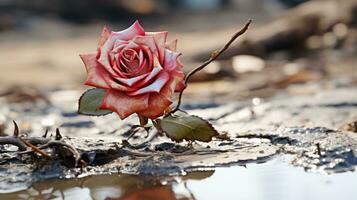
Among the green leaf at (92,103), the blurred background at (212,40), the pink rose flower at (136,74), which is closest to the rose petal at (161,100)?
the pink rose flower at (136,74)

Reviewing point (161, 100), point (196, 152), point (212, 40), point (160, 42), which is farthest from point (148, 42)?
point (212, 40)

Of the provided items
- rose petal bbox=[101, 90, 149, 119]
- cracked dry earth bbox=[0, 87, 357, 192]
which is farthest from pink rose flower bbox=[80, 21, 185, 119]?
cracked dry earth bbox=[0, 87, 357, 192]

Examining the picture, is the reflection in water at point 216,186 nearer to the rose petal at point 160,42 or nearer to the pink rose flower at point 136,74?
the pink rose flower at point 136,74

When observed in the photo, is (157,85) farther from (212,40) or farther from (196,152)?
(212,40)

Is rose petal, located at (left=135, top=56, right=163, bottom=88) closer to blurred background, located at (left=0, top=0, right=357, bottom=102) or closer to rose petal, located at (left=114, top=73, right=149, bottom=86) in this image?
rose petal, located at (left=114, top=73, right=149, bottom=86)

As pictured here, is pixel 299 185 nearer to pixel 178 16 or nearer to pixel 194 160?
pixel 194 160

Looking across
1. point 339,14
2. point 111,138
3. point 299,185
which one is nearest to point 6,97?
point 111,138

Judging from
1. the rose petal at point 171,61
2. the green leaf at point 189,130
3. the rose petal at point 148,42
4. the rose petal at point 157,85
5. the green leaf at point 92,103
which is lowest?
the green leaf at point 189,130
